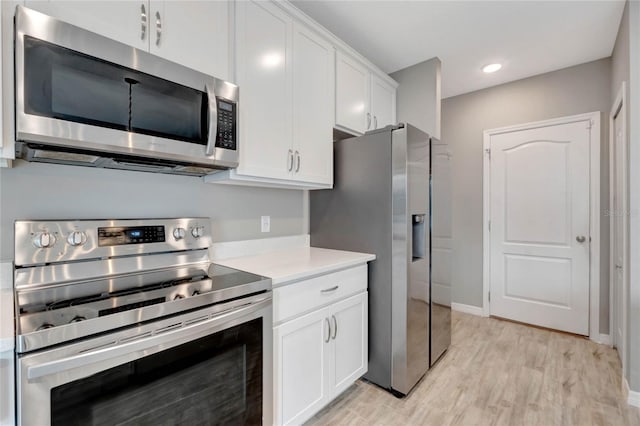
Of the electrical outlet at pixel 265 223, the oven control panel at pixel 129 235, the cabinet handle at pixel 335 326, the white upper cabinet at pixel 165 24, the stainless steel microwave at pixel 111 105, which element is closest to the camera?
the stainless steel microwave at pixel 111 105

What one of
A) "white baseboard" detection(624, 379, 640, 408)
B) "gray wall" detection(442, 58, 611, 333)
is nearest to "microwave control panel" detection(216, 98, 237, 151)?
"white baseboard" detection(624, 379, 640, 408)

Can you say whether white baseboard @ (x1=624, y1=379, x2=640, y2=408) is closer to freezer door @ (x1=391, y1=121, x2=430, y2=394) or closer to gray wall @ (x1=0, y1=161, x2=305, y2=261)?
freezer door @ (x1=391, y1=121, x2=430, y2=394)

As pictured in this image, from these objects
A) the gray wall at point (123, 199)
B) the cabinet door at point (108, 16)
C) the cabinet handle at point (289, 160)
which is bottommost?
the gray wall at point (123, 199)

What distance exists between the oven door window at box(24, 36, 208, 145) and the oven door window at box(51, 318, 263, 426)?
85cm

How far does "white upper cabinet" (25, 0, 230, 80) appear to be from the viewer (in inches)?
42.8

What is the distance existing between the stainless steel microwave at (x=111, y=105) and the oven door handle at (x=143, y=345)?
70 centimetres

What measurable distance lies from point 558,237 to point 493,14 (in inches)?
84.9

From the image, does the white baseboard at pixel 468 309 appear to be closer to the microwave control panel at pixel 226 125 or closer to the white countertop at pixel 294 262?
the white countertop at pixel 294 262

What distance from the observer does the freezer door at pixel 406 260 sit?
1.84 meters

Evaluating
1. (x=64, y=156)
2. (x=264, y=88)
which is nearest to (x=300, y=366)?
(x=64, y=156)

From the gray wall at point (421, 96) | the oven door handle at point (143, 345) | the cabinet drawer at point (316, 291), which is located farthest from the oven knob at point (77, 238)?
the gray wall at point (421, 96)

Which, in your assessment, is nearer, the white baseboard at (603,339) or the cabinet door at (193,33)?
the cabinet door at (193,33)

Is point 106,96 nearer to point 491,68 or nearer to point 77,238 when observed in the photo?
point 77,238

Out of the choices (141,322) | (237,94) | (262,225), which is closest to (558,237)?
(262,225)
